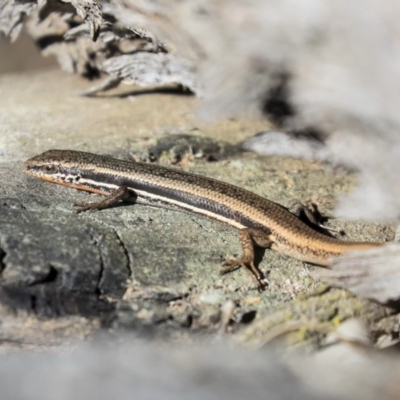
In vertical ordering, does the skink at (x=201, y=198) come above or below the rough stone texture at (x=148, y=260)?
above

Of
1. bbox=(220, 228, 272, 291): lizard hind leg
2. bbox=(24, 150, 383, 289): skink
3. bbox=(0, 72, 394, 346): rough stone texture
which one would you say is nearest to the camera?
bbox=(0, 72, 394, 346): rough stone texture

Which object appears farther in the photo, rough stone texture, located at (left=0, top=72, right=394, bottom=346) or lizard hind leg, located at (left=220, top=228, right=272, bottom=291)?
lizard hind leg, located at (left=220, top=228, right=272, bottom=291)

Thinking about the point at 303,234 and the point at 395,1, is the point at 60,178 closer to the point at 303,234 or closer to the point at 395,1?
the point at 303,234

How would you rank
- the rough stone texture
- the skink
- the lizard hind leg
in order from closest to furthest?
the rough stone texture, the lizard hind leg, the skink

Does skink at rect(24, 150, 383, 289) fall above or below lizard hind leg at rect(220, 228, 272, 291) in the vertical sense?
above

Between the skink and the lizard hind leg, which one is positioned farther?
the skink

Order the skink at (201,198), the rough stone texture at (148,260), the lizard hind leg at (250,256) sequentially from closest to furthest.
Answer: the rough stone texture at (148,260)
the lizard hind leg at (250,256)
the skink at (201,198)

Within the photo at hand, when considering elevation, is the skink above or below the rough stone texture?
above

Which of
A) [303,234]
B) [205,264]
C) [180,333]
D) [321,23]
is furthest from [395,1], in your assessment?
[180,333]

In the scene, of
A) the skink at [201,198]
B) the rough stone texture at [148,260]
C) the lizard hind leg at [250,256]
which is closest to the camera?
the rough stone texture at [148,260]
